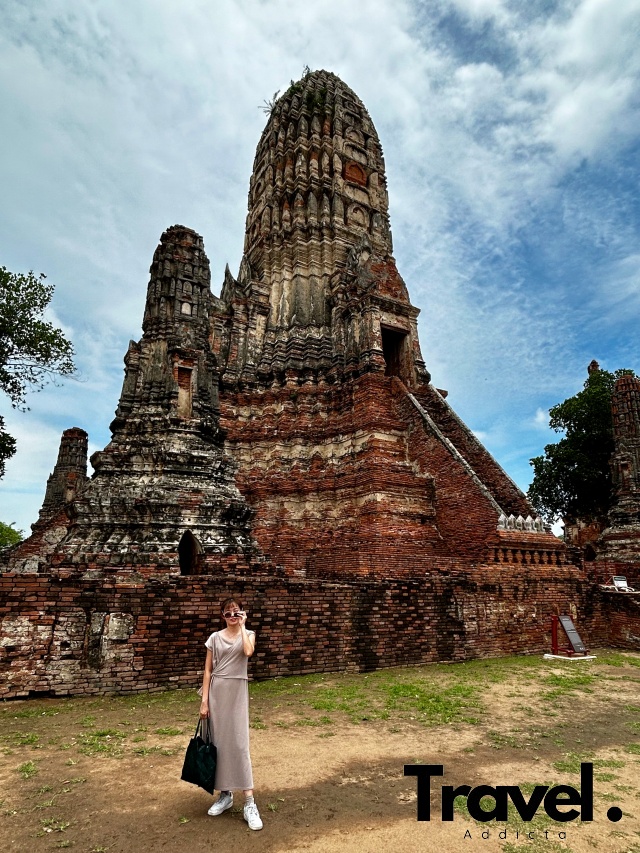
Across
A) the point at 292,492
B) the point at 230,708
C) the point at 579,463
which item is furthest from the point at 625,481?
the point at 230,708

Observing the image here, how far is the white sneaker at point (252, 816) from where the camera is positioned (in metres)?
3.22

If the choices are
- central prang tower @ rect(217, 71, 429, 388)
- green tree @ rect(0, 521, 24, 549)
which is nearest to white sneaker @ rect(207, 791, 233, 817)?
central prang tower @ rect(217, 71, 429, 388)

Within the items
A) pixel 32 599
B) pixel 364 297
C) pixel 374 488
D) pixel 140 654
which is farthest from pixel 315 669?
pixel 364 297

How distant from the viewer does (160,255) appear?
11.5 metres

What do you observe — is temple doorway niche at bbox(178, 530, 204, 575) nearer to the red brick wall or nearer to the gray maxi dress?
the red brick wall

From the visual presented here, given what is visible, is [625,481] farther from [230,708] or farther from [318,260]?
[230,708]

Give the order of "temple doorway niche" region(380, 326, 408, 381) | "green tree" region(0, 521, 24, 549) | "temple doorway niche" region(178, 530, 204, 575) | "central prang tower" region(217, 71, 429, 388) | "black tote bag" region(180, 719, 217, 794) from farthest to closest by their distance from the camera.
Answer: "green tree" region(0, 521, 24, 549) < "temple doorway niche" region(380, 326, 408, 381) < "central prang tower" region(217, 71, 429, 388) < "temple doorway niche" region(178, 530, 204, 575) < "black tote bag" region(180, 719, 217, 794)

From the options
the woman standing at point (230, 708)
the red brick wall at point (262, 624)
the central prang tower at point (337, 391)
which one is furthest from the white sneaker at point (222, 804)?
the central prang tower at point (337, 391)

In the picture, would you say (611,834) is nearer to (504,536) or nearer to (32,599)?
(32,599)

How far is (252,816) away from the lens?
128 inches

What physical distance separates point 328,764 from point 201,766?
4.59ft

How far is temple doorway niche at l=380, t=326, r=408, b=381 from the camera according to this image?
18.0 meters

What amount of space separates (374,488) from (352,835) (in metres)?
10.8

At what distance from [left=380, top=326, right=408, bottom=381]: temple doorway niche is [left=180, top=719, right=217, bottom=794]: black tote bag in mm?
15253
